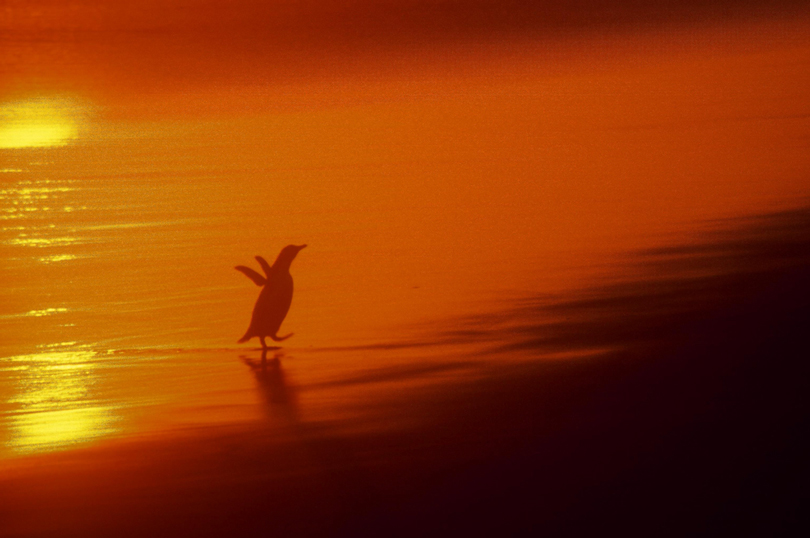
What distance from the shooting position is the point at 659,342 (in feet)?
23.0

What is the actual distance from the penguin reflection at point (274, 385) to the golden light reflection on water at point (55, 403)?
914 millimetres

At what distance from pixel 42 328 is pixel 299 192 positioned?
20.3ft

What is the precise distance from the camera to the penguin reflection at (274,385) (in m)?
6.31

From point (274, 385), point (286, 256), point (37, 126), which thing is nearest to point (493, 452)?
point (274, 385)

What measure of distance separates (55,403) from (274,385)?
1.35 metres

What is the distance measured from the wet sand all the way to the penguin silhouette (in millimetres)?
338

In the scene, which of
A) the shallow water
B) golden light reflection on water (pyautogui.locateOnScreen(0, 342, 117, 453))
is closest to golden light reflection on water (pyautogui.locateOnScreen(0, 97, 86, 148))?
the shallow water

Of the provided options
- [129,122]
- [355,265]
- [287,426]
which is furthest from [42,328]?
[129,122]

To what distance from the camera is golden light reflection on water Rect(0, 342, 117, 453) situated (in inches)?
237

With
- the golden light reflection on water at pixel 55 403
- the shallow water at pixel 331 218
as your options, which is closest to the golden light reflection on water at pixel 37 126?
the shallow water at pixel 331 218

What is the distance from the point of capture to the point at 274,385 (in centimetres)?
691

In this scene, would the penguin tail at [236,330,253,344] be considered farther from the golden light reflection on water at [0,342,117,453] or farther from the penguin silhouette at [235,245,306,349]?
the golden light reflection on water at [0,342,117,453]

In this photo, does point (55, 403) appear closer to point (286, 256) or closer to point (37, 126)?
point (286, 256)

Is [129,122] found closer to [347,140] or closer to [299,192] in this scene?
[347,140]
